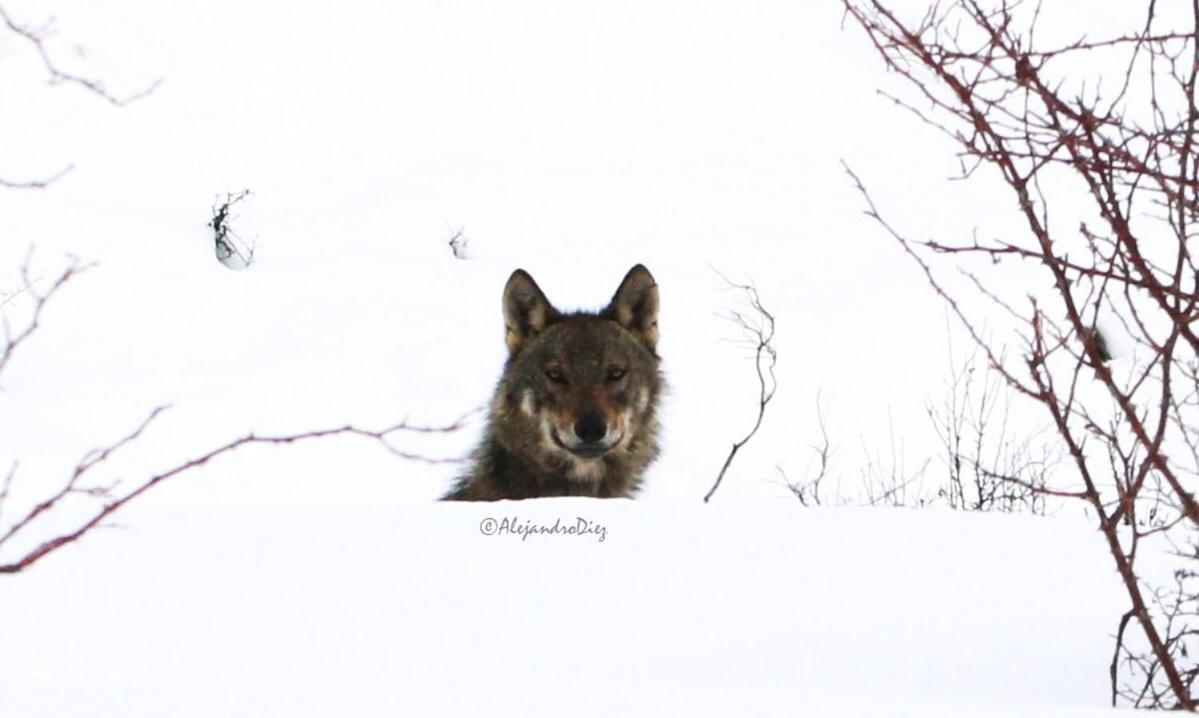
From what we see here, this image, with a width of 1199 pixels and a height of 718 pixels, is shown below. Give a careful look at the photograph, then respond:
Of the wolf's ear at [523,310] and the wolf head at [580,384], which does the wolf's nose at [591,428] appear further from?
the wolf's ear at [523,310]

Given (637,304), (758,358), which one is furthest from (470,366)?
(637,304)

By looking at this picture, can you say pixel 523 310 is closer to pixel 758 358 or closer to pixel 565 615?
pixel 758 358

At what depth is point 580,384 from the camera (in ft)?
22.2

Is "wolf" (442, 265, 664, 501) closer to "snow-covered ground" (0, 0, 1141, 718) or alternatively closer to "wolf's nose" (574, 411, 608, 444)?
"wolf's nose" (574, 411, 608, 444)

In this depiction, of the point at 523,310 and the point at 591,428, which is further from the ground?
the point at 523,310

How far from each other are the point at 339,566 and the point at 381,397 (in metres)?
9.79

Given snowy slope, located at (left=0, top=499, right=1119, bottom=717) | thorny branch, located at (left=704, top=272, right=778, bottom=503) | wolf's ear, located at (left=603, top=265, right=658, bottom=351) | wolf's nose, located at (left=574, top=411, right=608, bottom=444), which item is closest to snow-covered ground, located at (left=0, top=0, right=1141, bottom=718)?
snowy slope, located at (left=0, top=499, right=1119, bottom=717)

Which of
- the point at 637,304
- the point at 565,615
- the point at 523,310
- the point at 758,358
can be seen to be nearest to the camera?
the point at 565,615

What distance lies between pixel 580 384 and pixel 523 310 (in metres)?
0.48

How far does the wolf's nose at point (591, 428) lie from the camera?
6.65 metres

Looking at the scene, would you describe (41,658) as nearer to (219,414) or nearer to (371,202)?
(219,414)

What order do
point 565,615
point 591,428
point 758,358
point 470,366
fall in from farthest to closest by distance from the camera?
point 470,366 < point 758,358 < point 591,428 < point 565,615

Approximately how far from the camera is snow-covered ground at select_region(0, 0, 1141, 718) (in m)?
3.38

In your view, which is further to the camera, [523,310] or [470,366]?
[470,366]
